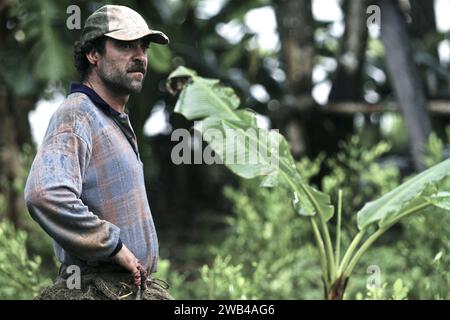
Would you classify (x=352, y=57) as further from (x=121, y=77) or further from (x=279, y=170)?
(x=121, y=77)

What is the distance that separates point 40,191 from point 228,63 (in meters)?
8.05

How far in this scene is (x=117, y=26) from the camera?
7.22 ft

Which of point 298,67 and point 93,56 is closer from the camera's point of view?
point 93,56

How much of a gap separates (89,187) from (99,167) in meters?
0.06

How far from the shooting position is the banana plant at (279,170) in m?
3.46

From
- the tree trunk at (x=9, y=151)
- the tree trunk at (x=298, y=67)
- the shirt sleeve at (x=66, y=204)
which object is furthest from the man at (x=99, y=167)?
the tree trunk at (x=298, y=67)

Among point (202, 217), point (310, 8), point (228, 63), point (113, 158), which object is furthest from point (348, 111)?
point (113, 158)

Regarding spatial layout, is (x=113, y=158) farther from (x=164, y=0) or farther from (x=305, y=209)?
(x=164, y=0)

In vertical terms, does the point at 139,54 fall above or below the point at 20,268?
above

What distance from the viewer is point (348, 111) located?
8672 millimetres

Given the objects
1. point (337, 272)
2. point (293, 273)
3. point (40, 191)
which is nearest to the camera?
point (40, 191)

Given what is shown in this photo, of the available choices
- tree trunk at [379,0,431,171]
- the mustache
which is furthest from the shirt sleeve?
tree trunk at [379,0,431,171]

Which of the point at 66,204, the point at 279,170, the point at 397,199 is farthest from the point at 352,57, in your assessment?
the point at 66,204

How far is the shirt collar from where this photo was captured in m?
2.26
